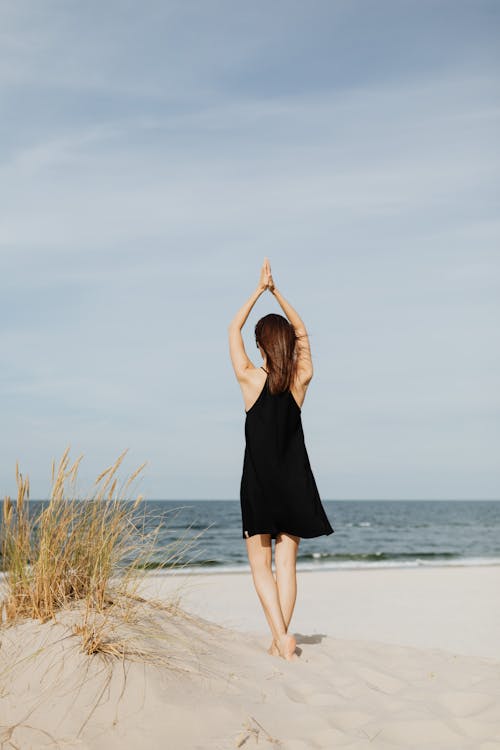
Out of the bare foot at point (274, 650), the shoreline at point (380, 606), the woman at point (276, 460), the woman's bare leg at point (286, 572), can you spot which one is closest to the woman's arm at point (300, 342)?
the woman at point (276, 460)

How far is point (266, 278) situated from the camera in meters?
4.50

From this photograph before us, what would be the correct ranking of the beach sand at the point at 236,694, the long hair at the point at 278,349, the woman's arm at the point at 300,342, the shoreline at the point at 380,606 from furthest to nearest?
1. the shoreline at the point at 380,606
2. the woman's arm at the point at 300,342
3. the long hair at the point at 278,349
4. the beach sand at the point at 236,694

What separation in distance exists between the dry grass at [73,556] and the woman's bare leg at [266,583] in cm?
56

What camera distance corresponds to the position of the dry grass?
3633 mm

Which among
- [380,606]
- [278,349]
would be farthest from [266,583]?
[380,606]

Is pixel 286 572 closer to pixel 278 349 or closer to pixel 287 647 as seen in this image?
pixel 287 647

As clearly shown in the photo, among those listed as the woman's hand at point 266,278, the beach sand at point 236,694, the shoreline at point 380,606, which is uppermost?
the woman's hand at point 266,278

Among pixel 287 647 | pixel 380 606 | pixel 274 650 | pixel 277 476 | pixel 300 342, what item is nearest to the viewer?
pixel 287 647

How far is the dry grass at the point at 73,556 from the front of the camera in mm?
3633

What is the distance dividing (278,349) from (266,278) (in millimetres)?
492

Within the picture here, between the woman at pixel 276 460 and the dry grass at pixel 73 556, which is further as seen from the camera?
the woman at pixel 276 460

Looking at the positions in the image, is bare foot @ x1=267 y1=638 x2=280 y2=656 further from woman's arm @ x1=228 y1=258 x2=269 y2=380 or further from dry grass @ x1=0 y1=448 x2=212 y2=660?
woman's arm @ x1=228 y1=258 x2=269 y2=380

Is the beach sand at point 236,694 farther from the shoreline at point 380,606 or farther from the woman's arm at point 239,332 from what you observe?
the woman's arm at point 239,332

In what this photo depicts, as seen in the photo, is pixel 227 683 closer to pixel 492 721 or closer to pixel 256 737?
pixel 256 737
